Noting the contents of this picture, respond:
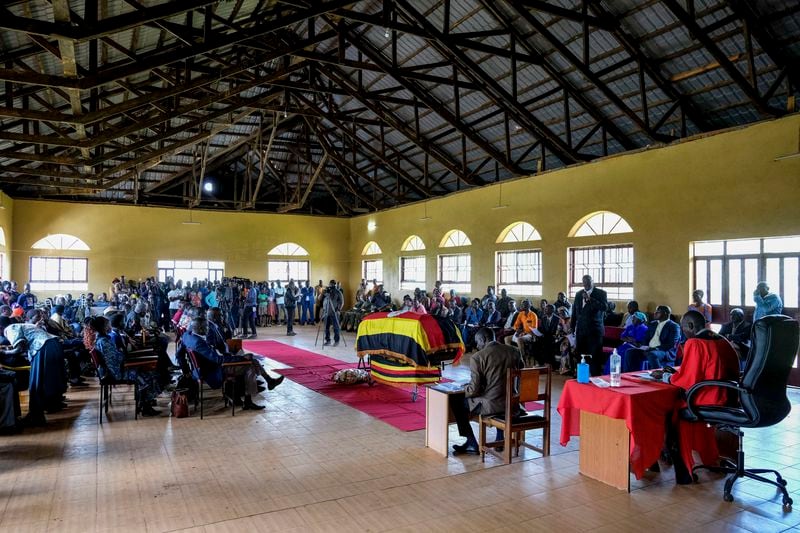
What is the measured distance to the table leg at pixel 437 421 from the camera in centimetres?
510

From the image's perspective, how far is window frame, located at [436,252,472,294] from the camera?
15391 mm

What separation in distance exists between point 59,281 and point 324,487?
16.6m

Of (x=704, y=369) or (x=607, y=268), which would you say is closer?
(x=704, y=369)

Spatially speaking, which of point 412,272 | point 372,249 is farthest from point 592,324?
point 372,249

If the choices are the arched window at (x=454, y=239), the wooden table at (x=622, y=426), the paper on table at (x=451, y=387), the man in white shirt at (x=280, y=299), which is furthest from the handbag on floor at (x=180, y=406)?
the man in white shirt at (x=280, y=299)

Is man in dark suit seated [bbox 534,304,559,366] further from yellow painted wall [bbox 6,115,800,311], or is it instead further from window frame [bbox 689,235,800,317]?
window frame [bbox 689,235,800,317]

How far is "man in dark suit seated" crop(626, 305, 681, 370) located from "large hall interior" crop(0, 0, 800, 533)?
153 centimetres

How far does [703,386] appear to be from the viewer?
13.7 feet

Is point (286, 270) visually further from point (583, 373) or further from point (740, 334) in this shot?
point (583, 373)

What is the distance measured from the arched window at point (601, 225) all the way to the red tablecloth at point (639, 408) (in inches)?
282

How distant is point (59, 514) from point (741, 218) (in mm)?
9831

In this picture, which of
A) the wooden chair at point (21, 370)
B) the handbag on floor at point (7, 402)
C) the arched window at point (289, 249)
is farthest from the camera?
the arched window at point (289, 249)

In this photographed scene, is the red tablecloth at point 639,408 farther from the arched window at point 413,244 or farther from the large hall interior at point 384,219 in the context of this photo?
the arched window at point 413,244

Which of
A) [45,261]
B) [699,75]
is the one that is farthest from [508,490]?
[45,261]
